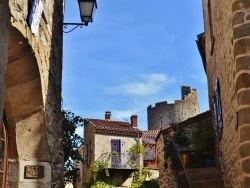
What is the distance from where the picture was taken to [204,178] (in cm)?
853

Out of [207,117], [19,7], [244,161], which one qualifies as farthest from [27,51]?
[207,117]

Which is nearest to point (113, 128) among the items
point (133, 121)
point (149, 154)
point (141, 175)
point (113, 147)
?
point (113, 147)

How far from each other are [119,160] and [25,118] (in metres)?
20.4

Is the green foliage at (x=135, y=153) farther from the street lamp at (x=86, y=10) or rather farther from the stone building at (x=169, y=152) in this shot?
the street lamp at (x=86, y=10)

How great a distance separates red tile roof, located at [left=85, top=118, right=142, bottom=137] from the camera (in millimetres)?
24609

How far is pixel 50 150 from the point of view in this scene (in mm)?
4207

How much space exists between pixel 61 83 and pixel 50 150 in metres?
1.22

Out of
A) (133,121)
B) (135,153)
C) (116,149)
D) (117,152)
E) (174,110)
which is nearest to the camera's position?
(117,152)

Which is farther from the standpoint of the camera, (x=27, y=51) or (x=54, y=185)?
(x=54, y=185)

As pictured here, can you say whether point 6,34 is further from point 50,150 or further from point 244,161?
point 244,161

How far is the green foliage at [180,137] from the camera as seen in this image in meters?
11.3

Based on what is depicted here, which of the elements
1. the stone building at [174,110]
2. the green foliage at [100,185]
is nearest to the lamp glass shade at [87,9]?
the green foliage at [100,185]

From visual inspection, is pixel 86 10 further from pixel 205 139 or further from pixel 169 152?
pixel 205 139

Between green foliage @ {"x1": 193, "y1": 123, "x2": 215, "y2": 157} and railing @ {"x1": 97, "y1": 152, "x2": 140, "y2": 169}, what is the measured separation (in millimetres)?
12807
